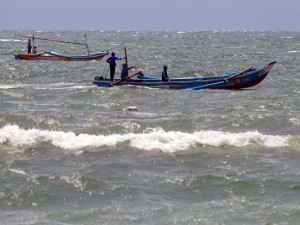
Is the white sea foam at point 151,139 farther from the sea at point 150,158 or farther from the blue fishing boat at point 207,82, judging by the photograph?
the blue fishing boat at point 207,82

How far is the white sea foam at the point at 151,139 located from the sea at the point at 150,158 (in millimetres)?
23

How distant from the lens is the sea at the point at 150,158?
893cm

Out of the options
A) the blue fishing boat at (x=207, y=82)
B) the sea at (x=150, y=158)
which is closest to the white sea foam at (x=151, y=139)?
the sea at (x=150, y=158)

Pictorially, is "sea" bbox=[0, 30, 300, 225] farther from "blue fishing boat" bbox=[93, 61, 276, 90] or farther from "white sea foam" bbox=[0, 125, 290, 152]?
"blue fishing boat" bbox=[93, 61, 276, 90]

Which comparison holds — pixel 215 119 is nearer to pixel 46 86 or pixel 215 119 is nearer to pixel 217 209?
pixel 217 209

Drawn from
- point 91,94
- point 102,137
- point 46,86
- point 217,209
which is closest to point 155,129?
point 102,137

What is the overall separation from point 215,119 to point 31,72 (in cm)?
1917

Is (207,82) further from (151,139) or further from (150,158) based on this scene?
(150,158)

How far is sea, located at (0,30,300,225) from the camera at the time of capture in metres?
8.93

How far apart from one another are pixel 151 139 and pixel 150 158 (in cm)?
155

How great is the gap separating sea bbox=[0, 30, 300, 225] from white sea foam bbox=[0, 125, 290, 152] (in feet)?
0.08

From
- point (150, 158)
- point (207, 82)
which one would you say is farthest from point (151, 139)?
point (207, 82)

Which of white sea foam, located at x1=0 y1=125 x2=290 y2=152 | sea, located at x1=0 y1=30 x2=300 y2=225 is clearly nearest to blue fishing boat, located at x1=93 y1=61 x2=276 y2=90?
sea, located at x1=0 y1=30 x2=300 y2=225

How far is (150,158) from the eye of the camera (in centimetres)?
1227
